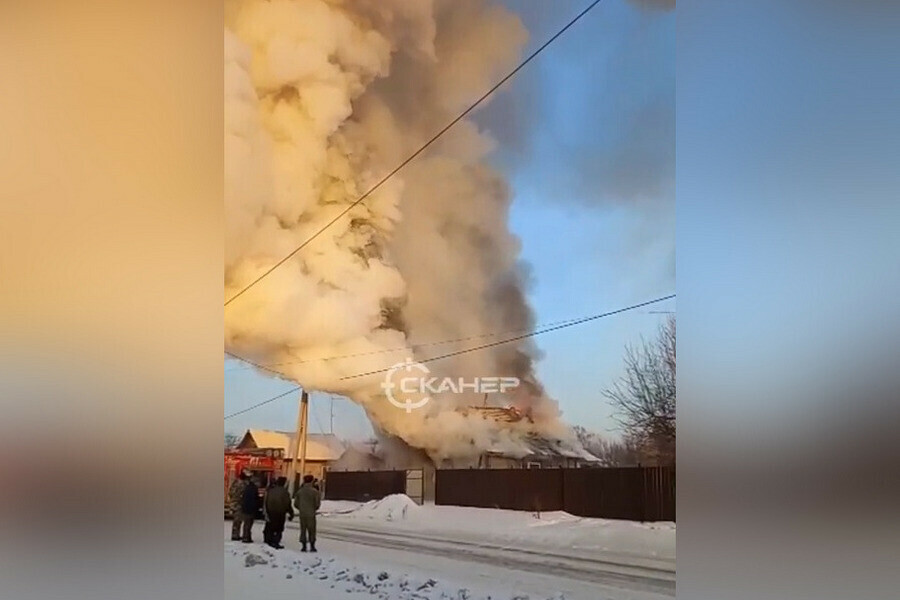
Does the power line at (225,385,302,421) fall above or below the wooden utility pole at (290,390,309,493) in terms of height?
above

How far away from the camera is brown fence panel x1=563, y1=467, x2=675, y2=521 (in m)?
1.65

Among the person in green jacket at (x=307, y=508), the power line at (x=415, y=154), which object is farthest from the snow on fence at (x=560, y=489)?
the power line at (x=415, y=154)

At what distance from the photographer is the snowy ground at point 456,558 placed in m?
1.67

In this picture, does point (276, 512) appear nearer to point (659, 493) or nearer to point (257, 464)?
point (257, 464)

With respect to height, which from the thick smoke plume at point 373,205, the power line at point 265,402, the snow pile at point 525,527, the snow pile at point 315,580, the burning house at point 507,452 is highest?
the thick smoke plume at point 373,205

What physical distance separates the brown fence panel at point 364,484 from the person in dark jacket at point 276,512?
105 mm

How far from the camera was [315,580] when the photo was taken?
5.66ft

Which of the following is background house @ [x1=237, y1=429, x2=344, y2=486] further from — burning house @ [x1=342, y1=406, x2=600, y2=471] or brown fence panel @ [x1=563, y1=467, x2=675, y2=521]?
brown fence panel @ [x1=563, y1=467, x2=675, y2=521]

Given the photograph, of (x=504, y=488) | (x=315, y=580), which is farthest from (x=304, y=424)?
(x=504, y=488)

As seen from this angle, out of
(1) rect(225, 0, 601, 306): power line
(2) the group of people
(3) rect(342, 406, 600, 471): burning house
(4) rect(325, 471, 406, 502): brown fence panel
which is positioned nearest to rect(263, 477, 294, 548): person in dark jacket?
(2) the group of people

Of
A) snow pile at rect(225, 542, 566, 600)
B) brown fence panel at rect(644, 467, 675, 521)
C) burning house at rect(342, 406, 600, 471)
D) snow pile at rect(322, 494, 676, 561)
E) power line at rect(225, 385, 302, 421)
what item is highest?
power line at rect(225, 385, 302, 421)

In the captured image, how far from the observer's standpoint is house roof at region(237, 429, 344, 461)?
1.68m

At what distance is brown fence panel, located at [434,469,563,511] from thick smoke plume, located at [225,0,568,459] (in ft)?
0.20

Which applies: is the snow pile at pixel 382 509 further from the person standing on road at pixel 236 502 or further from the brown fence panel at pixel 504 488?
the person standing on road at pixel 236 502
